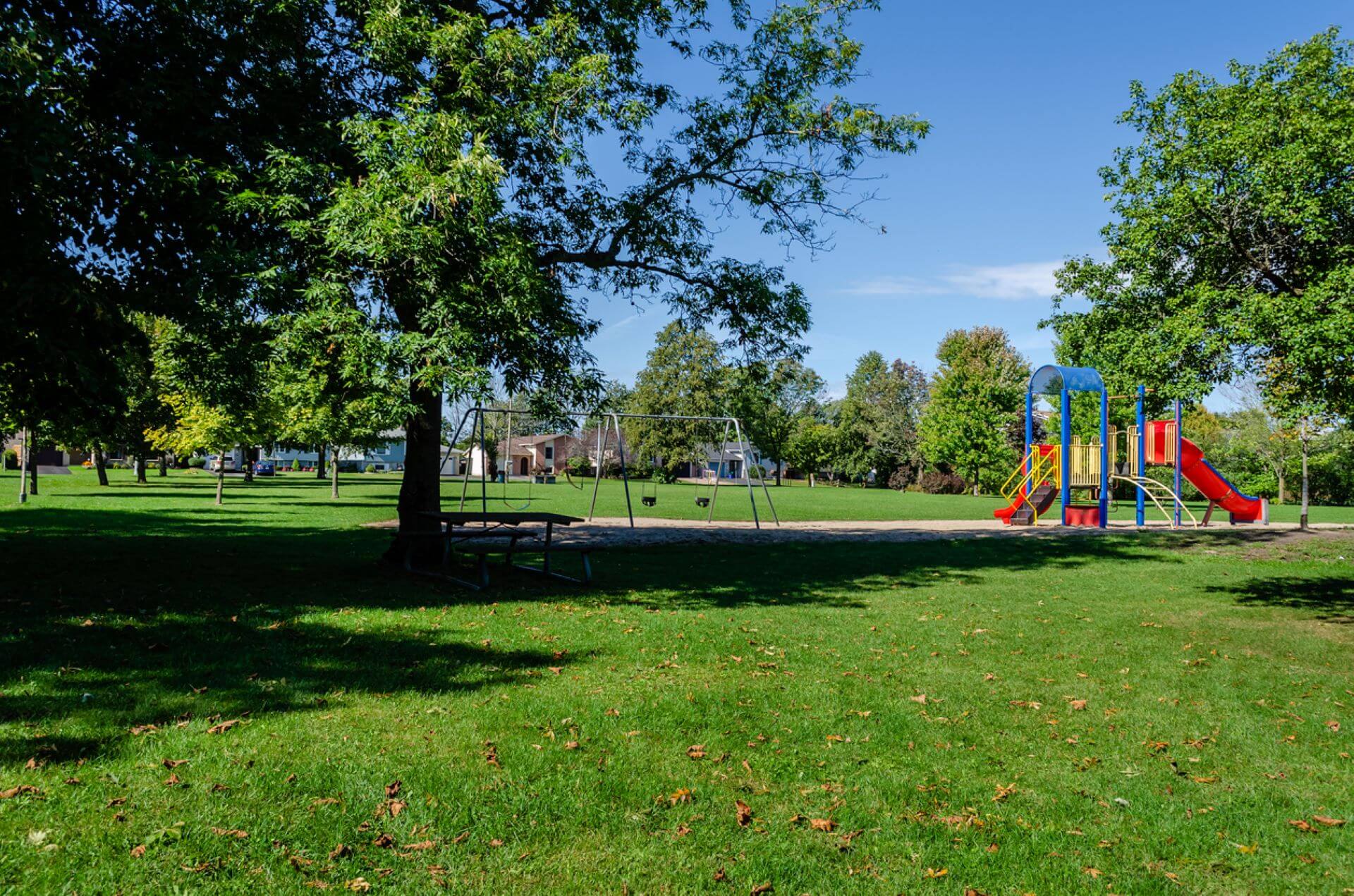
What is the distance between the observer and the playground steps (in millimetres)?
25969

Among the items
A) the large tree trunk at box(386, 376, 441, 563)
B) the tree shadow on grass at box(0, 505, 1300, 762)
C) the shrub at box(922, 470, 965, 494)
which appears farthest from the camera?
the shrub at box(922, 470, 965, 494)

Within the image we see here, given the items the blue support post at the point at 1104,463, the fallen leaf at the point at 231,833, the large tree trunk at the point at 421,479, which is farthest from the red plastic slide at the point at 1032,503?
the fallen leaf at the point at 231,833

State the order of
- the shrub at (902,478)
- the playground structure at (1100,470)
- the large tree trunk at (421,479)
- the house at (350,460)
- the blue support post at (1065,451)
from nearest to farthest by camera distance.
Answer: the large tree trunk at (421,479)
the blue support post at (1065,451)
the playground structure at (1100,470)
the shrub at (902,478)
the house at (350,460)

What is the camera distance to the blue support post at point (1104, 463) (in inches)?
940

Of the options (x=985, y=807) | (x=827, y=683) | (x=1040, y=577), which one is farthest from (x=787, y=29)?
(x=985, y=807)

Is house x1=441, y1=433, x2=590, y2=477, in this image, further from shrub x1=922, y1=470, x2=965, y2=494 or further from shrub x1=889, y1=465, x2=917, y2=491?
shrub x1=922, y1=470, x2=965, y2=494

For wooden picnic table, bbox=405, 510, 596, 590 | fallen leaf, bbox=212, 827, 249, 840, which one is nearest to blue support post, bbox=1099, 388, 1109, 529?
wooden picnic table, bbox=405, 510, 596, 590

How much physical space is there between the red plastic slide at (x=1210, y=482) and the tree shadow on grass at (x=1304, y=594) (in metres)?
11.3

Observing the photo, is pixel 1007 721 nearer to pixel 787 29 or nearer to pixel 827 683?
pixel 827 683

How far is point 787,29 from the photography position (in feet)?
43.9

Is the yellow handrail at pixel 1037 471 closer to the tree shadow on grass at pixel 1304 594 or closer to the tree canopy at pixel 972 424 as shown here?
the tree shadow on grass at pixel 1304 594

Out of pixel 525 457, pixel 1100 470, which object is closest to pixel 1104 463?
pixel 1100 470

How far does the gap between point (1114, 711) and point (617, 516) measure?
20.0m

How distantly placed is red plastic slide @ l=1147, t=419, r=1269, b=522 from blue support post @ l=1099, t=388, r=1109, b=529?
1399 mm
